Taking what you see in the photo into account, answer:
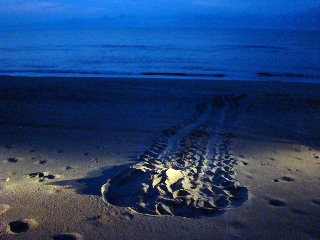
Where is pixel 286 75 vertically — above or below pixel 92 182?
above

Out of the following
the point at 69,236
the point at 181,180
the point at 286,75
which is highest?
the point at 286,75

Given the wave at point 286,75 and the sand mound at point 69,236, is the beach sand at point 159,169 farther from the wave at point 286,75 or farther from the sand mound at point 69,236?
the wave at point 286,75

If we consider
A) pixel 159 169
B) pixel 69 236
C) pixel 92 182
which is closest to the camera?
pixel 69 236

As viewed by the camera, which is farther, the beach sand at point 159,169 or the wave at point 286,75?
the wave at point 286,75

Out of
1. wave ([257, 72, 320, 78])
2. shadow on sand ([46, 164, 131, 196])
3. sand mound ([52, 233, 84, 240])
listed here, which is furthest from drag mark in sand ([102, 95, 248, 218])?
wave ([257, 72, 320, 78])

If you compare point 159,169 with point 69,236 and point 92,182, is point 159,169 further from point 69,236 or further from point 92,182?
point 69,236

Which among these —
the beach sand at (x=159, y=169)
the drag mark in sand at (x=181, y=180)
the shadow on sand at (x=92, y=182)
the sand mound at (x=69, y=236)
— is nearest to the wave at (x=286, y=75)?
the beach sand at (x=159, y=169)

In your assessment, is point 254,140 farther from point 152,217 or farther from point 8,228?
point 8,228

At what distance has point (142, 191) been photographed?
12.7 ft

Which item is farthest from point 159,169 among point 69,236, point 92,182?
point 69,236

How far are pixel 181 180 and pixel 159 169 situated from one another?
49 cm

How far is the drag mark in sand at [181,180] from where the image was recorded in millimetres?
3631

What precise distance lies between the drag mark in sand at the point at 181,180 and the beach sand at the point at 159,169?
0.02 meters

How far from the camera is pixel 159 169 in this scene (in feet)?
14.9
